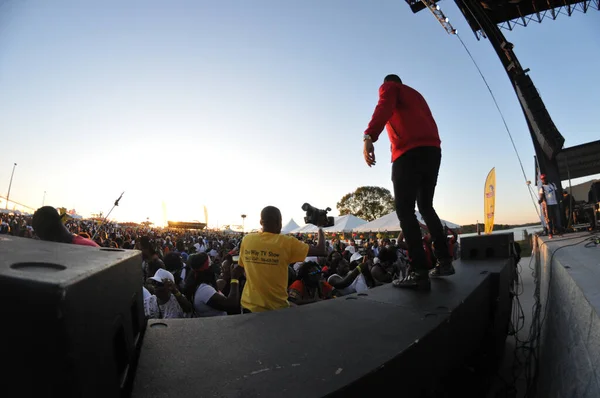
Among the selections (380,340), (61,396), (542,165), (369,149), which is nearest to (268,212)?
(369,149)

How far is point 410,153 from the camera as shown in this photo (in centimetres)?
248

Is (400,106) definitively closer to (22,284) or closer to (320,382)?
(320,382)

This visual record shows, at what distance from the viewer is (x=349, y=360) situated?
97cm

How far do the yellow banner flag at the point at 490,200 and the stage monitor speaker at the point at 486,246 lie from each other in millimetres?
9128

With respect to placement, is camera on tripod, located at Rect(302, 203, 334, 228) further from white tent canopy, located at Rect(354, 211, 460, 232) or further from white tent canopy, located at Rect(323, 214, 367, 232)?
white tent canopy, located at Rect(323, 214, 367, 232)

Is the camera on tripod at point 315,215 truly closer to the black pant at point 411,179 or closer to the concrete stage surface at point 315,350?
the black pant at point 411,179

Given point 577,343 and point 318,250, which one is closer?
point 577,343

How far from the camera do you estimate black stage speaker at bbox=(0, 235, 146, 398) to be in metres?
0.48

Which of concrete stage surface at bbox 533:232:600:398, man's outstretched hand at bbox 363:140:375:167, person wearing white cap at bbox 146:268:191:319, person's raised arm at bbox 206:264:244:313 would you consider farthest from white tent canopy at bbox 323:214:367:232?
concrete stage surface at bbox 533:232:600:398

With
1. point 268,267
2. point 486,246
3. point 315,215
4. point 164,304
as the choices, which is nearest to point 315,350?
point 268,267

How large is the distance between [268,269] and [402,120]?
164cm

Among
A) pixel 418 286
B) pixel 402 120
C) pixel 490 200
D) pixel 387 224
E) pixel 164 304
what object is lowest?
pixel 164 304

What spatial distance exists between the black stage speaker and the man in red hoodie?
1.99 meters

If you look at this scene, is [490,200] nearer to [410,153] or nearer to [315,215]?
[410,153]
